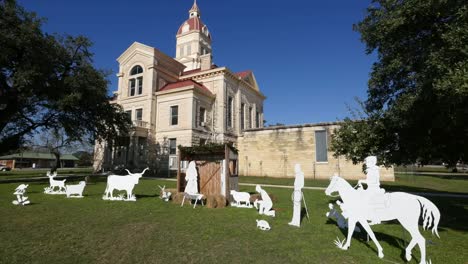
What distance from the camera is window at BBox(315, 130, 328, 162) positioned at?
82.6 feet

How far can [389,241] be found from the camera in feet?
20.6

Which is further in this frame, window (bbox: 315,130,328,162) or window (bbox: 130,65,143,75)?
window (bbox: 130,65,143,75)

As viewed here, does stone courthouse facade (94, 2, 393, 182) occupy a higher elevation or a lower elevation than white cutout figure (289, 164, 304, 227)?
higher

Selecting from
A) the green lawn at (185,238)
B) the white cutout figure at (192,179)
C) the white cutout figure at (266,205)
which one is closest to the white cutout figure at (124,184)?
the green lawn at (185,238)

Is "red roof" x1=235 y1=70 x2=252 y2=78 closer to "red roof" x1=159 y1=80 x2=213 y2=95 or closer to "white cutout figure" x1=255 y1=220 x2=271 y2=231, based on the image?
"red roof" x1=159 y1=80 x2=213 y2=95

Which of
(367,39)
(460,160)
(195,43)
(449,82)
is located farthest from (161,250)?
(195,43)

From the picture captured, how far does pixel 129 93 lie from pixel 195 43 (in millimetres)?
18899

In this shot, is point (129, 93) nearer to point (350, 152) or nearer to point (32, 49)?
point (32, 49)

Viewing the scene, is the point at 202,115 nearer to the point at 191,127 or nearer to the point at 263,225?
the point at 191,127

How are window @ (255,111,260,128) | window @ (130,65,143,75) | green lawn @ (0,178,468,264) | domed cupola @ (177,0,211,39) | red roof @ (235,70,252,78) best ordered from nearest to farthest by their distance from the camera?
green lawn @ (0,178,468,264) → window @ (130,65,143,75) → red roof @ (235,70,252,78) → window @ (255,111,260,128) → domed cupola @ (177,0,211,39)

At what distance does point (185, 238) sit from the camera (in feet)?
20.1

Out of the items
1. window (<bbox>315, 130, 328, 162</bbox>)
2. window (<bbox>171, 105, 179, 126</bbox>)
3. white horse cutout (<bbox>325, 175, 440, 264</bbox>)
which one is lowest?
white horse cutout (<bbox>325, 175, 440, 264</bbox>)

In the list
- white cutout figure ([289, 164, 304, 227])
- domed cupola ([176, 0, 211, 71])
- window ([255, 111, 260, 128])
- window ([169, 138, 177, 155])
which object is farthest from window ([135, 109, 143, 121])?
white cutout figure ([289, 164, 304, 227])

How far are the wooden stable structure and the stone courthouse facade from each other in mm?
15821
